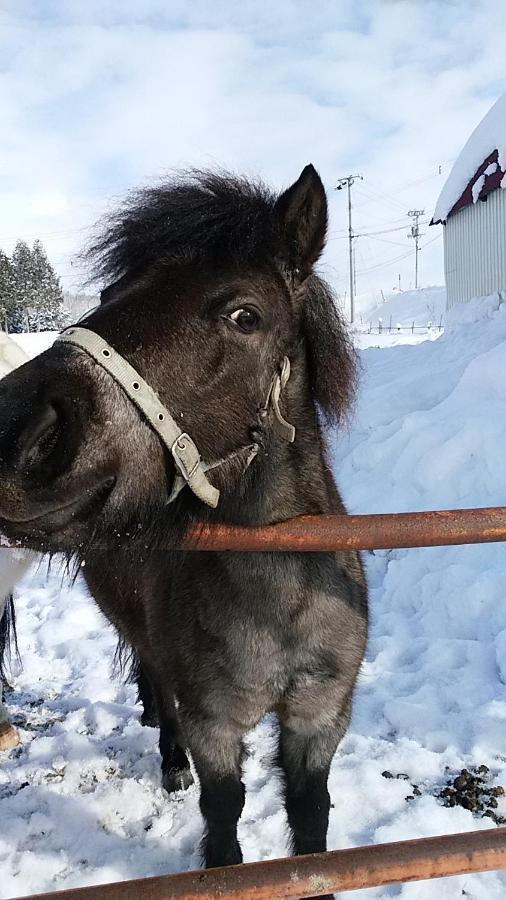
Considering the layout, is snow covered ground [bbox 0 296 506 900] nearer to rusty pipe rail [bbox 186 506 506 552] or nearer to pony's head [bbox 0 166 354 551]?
pony's head [bbox 0 166 354 551]

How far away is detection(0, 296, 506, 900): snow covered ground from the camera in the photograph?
3.03 meters

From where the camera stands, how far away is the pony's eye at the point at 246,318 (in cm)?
171

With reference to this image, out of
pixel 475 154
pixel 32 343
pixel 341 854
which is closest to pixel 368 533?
pixel 341 854

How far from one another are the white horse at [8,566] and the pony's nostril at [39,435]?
1.90m

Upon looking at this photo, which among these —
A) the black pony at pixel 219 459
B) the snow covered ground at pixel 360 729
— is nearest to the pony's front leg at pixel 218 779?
the black pony at pixel 219 459

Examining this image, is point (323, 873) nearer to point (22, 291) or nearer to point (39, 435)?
point (39, 435)

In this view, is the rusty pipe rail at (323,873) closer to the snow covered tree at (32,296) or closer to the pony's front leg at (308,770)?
the pony's front leg at (308,770)

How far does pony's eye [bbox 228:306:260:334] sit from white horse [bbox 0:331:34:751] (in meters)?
1.93

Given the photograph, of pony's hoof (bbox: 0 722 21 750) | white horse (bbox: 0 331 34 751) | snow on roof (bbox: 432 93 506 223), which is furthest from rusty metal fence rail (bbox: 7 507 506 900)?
snow on roof (bbox: 432 93 506 223)

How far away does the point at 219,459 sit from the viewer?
1.69 meters

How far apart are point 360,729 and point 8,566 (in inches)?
87.7

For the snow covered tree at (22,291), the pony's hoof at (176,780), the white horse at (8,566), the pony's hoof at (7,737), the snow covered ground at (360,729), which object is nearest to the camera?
the snow covered ground at (360,729)

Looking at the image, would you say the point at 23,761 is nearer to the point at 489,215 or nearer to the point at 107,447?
the point at 107,447

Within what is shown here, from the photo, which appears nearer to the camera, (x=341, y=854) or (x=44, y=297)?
(x=341, y=854)
